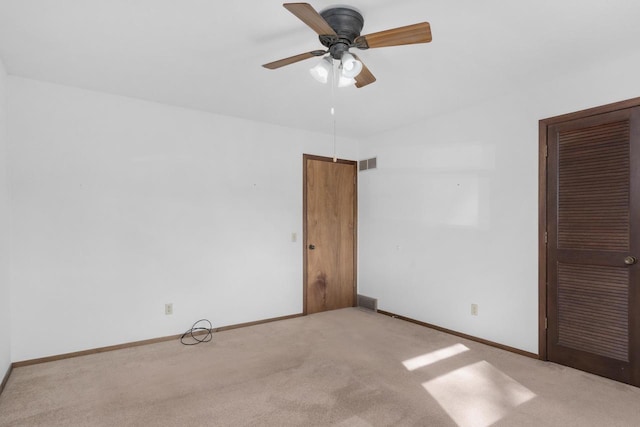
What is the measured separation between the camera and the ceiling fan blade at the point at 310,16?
157 centimetres

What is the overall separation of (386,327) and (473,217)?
1.56 metres

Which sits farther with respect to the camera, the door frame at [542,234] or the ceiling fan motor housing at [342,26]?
the door frame at [542,234]

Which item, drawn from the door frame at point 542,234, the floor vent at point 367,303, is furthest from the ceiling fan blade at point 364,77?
the floor vent at point 367,303

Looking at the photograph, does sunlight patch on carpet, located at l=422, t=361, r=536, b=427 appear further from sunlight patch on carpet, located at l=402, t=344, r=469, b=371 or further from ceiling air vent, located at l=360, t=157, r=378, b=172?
ceiling air vent, located at l=360, t=157, r=378, b=172

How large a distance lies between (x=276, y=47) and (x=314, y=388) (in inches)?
96.2

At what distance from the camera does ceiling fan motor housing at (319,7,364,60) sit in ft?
6.51

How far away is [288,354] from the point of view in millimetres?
3227

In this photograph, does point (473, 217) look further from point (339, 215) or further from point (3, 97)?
point (3, 97)

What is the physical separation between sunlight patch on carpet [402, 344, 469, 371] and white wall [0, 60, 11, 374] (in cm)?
310

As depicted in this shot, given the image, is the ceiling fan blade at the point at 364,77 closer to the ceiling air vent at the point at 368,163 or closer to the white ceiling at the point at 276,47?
the white ceiling at the point at 276,47

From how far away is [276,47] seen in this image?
2.46 metres

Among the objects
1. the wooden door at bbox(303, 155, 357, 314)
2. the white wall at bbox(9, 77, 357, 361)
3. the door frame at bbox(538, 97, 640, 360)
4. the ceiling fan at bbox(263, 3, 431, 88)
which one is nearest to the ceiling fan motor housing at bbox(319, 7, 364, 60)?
the ceiling fan at bbox(263, 3, 431, 88)

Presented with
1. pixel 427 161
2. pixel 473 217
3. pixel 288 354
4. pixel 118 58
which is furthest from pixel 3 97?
pixel 473 217

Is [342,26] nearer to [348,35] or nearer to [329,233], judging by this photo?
[348,35]
